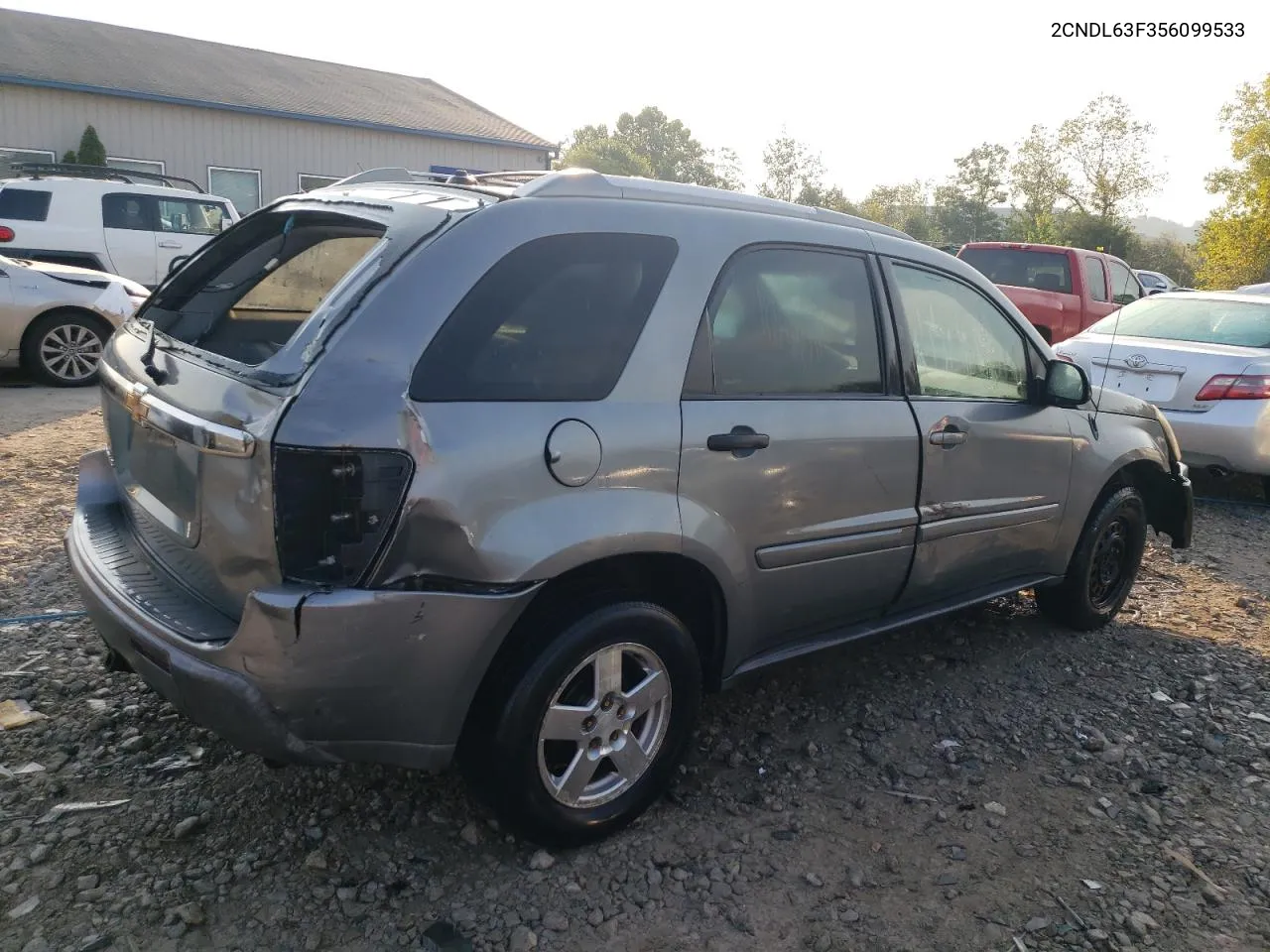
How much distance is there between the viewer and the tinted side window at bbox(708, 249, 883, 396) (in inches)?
120

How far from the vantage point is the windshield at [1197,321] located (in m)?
7.39

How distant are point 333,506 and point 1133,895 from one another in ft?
7.75

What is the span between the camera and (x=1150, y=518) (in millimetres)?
5129

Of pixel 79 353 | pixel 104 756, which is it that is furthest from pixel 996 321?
pixel 79 353

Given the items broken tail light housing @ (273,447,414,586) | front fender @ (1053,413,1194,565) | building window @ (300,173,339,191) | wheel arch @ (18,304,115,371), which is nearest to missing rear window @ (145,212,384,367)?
broken tail light housing @ (273,447,414,586)

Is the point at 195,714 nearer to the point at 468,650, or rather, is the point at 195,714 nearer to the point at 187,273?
the point at 468,650

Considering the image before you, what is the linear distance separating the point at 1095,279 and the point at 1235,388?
19.4 ft

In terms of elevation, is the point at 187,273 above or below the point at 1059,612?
above

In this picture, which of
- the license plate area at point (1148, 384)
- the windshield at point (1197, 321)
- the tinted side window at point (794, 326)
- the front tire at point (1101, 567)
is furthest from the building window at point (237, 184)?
the tinted side window at point (794, 326)

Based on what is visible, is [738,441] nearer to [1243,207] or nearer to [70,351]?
[70,351]

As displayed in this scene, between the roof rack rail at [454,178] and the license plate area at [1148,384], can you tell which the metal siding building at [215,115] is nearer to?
the license plate area at [1148,384]

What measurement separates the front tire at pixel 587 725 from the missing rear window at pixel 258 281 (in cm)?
117

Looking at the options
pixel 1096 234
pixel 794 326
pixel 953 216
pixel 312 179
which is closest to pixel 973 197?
pixel 953 216

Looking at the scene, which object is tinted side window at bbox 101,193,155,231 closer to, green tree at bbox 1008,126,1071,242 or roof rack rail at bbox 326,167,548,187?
roof rack rail at bbox 326,167,548,187
